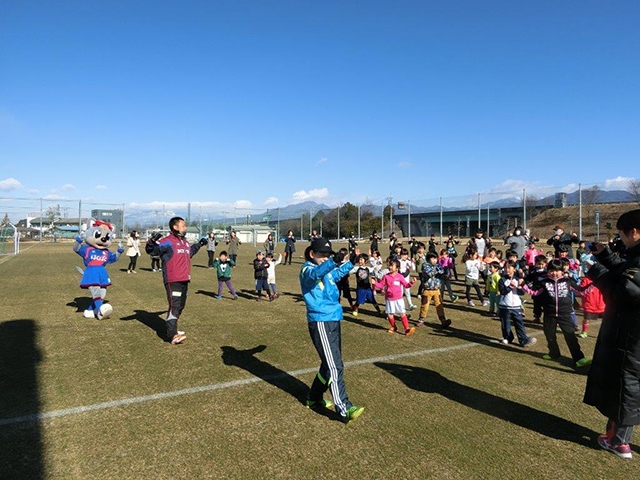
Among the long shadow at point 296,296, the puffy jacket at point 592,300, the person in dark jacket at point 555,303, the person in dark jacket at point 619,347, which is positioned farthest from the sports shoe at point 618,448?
the long shadow at point 296,296

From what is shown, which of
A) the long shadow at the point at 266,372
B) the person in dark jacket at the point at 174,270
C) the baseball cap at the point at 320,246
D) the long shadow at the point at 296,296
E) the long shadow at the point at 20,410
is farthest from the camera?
the long shadow at the point at 296,296

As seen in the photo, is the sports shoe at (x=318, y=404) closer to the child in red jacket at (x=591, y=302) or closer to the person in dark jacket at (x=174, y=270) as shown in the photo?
the person in dark jacket at (x=174, y=270)

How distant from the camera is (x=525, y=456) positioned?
359 centimetres

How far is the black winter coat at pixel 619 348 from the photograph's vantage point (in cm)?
349

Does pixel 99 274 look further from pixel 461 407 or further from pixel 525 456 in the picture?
pixel 525 456

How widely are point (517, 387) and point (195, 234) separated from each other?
183ft

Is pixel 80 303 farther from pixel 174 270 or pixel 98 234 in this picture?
pixel 174 270

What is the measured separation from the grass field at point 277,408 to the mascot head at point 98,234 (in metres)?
1.97

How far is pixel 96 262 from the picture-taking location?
9383 mm

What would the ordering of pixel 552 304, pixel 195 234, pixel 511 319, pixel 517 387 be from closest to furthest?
pixel 517 387, pixel 552 304, pixel 511 319, pixel 195 234

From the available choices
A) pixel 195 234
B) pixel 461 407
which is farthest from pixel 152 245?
pixel 195 234

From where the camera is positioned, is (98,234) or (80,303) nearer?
(98,234)

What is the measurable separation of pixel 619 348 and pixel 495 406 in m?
1.54

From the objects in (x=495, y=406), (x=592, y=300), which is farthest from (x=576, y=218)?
(x=495, y=406)
